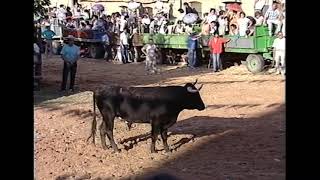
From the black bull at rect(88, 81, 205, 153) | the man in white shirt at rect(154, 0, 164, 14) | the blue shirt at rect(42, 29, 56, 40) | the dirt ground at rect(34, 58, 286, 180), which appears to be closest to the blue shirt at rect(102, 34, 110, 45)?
the blue shirt at rect(42, 29, 56, 40)

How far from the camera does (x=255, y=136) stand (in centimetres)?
968

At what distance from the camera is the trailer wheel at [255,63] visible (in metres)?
19.8

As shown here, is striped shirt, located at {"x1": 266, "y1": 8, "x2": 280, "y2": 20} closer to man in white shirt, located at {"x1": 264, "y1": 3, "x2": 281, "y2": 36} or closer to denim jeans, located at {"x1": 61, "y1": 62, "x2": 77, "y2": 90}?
man in white shirt, located at {"x1": 264, "y1": 3, "x2": 281, "y2": 36}

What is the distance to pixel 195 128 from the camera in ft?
34.4

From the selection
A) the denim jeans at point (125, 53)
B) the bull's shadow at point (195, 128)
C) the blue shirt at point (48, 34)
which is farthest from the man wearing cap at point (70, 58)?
the blue shirt at point (48, 34)

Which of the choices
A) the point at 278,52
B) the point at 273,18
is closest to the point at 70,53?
the point at 278,52

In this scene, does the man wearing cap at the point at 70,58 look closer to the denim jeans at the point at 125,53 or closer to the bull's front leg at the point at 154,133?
the bull's front leg at the point at 154,133

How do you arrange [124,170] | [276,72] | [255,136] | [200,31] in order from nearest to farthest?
[124,170] → [255,136] → [276,72] → [200,31]
